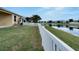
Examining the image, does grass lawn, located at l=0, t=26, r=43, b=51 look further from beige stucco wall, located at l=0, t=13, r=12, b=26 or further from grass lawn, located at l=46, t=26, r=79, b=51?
beige stucco wall, located at l=0, t=13, r=12, b=26

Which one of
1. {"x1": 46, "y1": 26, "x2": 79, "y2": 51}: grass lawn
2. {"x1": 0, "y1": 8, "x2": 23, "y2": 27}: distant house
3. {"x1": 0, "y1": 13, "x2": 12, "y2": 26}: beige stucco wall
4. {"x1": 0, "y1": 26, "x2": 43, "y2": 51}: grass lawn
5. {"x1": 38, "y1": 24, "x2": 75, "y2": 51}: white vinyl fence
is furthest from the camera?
{"x1": 0, "y1": 13, "x2": 12, "y2": 26}: beige stucco wall

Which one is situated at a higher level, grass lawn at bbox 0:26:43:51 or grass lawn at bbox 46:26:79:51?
grass lawn at bbox 0:26:43:51

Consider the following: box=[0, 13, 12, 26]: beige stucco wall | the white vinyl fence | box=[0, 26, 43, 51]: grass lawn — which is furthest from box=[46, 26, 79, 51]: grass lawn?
box=[0, 13, 12, 26]: beige stucco wall

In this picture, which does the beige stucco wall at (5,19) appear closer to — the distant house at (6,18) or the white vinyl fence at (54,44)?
the distant house at (6,18)

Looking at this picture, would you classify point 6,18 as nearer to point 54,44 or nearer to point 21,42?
point 21,42

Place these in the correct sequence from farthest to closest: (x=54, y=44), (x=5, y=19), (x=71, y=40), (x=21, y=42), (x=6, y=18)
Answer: (x=6, y=18) < (x=5, y=19) < (x=71, y=40) < (x=21, y=42) < (x=54, y=44)

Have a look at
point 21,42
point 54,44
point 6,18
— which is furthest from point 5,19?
point 54,44

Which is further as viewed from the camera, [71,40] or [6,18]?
[6,18]
